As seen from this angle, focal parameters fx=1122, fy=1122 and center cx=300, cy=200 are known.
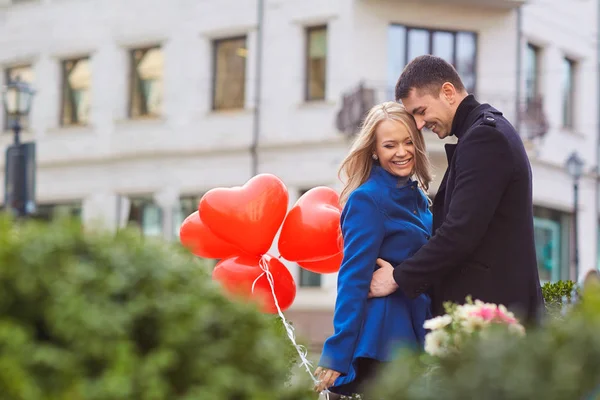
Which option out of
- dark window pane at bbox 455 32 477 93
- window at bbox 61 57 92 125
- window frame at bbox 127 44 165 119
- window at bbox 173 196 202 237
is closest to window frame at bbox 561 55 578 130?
dark window pane at bbox 455 32 477 93

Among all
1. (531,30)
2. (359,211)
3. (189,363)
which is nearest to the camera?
(189,363)

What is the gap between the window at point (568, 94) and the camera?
2414 cm

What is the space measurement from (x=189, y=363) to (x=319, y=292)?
1899 cm

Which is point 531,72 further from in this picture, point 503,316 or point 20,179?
point 503,316

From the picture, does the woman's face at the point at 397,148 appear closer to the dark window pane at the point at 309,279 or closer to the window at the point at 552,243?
the dark window pane at the point at 309,279

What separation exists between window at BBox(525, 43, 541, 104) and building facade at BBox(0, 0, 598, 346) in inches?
1.2

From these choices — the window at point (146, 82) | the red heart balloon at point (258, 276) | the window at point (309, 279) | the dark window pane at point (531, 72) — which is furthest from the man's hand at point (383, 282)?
the window at point (146, 82)

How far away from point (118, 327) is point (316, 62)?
20.1 metres

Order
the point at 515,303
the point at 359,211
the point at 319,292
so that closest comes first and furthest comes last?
the point at 515,303
the point at 359,211
the point at 319,292

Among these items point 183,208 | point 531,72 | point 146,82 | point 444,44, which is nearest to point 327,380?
point 444,44

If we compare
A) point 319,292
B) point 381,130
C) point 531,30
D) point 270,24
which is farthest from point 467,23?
point 381,130

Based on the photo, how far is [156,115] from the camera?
79.1 feet

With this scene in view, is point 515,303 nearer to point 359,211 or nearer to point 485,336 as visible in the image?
point 359,211

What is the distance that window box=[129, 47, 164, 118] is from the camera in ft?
79.0
